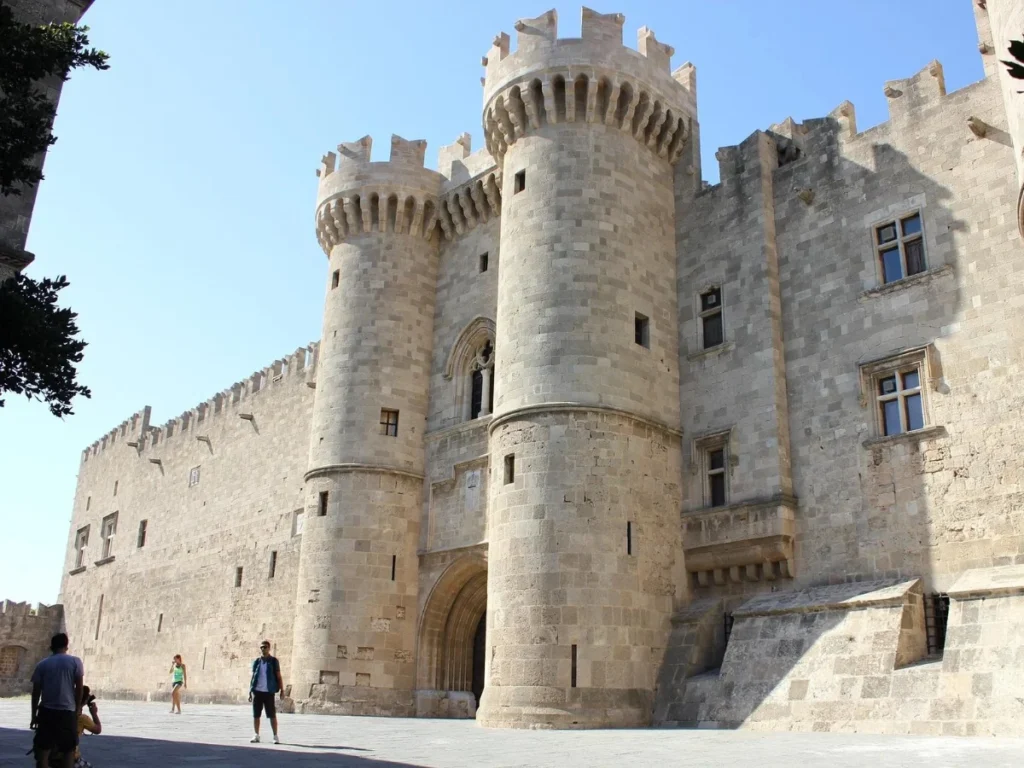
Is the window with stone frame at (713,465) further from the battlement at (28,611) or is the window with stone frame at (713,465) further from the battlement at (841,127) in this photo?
the battlement at (28,611)

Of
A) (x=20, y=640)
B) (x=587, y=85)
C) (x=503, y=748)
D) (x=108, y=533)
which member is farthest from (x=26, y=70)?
(x=20, y=640)

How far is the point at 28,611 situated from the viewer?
36594mm

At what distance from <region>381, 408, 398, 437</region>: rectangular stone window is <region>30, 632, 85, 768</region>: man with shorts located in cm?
1258

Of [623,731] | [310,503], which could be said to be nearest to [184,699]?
[310,503]

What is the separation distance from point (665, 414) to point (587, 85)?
19.3 ft

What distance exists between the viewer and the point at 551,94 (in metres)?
17.4

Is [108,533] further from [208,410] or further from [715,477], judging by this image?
[715,477]

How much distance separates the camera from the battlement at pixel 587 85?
56.9 ft

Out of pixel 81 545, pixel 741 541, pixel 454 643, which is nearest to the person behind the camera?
pixel 741 541

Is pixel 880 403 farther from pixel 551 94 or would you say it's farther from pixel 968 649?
pixel 551 94

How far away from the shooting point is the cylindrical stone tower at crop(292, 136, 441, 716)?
18297 mm

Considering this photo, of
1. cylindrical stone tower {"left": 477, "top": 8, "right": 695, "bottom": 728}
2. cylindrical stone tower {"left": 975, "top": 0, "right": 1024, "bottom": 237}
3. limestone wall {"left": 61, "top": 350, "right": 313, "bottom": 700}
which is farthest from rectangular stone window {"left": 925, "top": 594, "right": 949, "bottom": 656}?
limestone wall {"left": 61, "top": 350, "right": 313, "bottom": 700}

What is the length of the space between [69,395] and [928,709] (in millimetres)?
9711

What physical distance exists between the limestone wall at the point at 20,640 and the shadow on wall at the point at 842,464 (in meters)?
29.3
